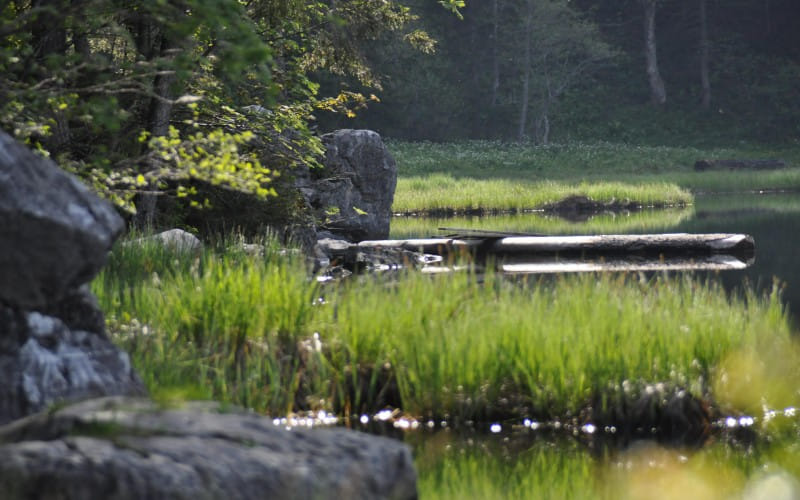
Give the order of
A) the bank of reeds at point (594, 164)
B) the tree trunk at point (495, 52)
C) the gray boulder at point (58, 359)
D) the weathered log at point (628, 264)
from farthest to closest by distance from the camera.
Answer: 1. the tree trunk at point (495, 52)
2. the bank of reeds at point (594, 164)
3. the weathered log at point (628, 264)
4. the gray boulder at point (58, 359)

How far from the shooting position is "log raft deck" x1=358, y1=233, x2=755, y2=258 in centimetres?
1711

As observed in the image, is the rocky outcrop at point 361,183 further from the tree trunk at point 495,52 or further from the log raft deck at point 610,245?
the tree trunk at point 495,52

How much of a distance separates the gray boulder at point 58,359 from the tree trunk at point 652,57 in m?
64.5

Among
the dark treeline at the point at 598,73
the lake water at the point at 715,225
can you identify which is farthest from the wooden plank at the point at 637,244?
the dark treeline at the point at 598,73

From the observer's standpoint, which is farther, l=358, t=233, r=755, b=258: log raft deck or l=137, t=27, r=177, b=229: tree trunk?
l=358, t=233, r=755, b=258: log raft deck

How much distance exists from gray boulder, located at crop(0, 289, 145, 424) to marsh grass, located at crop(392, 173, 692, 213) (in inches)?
1011

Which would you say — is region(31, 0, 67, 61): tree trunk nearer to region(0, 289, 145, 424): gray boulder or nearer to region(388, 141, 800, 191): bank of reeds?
region(0, 289, 145, 424): gray boulder

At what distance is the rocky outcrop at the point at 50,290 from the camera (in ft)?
16.7

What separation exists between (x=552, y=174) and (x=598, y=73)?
28996mm

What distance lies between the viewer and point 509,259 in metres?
17.4

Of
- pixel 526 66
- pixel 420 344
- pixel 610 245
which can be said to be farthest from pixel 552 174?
pixel 420 344

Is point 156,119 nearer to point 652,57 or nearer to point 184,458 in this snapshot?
point 184,458

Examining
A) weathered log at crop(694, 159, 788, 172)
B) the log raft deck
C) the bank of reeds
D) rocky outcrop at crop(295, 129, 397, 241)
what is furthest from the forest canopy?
weathered log at crop(694, 159, 788, 172)

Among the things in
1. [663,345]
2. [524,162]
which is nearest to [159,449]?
[663,345]
